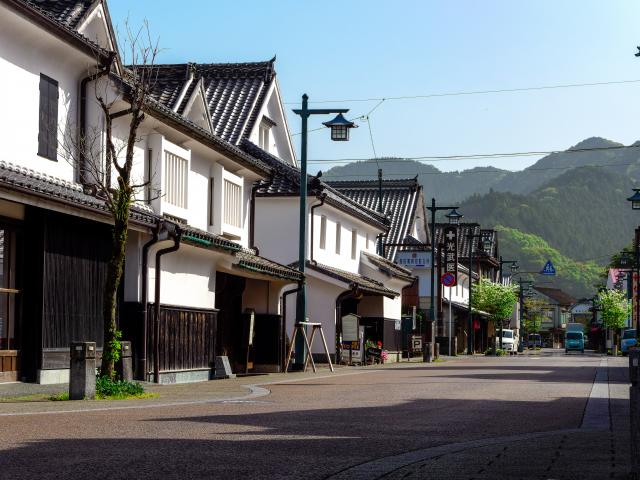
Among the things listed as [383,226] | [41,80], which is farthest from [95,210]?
[383,226]

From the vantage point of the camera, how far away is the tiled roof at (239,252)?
23781 mm

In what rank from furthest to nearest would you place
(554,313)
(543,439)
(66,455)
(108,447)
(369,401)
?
(554,313) → (369,401) → (543,439) → (108,447) → (66,455)

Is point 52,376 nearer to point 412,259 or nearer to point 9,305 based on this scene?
point 9,305

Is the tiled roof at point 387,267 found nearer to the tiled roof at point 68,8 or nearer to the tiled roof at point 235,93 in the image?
the tiled roof at point 235,93

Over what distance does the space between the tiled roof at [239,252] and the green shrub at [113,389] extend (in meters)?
5.67

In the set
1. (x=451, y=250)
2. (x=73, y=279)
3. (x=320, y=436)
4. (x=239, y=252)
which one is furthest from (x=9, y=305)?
(x=451, y=250)

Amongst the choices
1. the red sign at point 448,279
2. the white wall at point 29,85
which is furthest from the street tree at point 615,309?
the white wall at point 29,85

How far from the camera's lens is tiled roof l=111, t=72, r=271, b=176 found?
2171cm

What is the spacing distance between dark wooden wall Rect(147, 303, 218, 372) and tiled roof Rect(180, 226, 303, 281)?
1.56m

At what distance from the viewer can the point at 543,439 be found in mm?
11609

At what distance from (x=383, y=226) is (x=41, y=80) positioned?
31801 millimetres

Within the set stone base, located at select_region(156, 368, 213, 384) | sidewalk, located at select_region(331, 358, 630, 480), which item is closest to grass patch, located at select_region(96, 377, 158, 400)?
stone base, located at select_region(156, 368, 213, 384)

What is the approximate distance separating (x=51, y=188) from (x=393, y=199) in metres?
47.3

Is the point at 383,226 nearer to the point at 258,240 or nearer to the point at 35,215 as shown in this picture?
the point at 258,240
